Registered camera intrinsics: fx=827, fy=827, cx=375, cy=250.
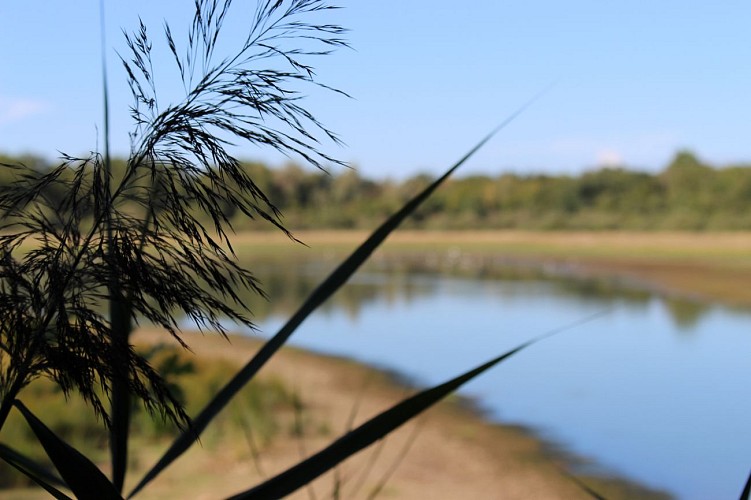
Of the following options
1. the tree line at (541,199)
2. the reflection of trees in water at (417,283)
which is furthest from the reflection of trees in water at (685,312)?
the tree line at (541,199)

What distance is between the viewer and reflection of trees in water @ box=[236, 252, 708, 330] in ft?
57.2

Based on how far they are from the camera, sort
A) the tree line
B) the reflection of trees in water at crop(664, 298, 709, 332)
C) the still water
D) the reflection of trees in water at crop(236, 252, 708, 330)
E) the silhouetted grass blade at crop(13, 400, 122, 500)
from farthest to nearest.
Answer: the tree line
the reflection of trees in water at crop(236, 252, 708, 330)
the reflection of trees in water at crop(664, 298, 709, 332)
the still water
the silhouetted grass blade at crop(13, 400, 122, 500)

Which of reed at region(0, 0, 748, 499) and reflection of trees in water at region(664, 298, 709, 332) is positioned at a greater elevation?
reed at region(0, 0, 748, 499)

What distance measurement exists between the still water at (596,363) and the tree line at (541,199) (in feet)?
49.6

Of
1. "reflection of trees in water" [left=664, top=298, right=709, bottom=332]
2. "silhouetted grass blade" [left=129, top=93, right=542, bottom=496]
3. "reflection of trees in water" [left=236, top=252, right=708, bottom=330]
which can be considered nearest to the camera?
"silhouetted grass blade" [left=129, top=93, right=542, bottom=496]

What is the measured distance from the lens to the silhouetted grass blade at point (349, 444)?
61cm

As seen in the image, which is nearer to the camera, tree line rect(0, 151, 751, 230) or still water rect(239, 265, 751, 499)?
still water rect(239, 265, 751, 499)

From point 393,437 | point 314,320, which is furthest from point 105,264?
point 314,320

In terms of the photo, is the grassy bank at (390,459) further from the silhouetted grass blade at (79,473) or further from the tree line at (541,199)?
the tree line at (541,199)

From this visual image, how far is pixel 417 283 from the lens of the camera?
76.7ft

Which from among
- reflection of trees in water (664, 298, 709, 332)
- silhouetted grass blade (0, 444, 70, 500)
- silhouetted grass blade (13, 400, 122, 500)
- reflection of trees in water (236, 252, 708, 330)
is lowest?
reflection of trees in water (236, 252, 708, 330)

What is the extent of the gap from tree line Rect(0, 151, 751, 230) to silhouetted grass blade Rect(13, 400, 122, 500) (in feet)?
105

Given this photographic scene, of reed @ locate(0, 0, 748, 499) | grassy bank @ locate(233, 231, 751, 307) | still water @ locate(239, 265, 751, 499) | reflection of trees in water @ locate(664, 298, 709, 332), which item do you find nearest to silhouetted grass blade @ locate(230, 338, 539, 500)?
reed @ locate(0, 0, 748, 499)

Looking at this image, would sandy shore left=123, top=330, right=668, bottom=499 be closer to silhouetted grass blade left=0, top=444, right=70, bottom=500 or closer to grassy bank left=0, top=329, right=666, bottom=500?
grassy bank left=0, top=329, right=666, bottom=500
